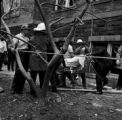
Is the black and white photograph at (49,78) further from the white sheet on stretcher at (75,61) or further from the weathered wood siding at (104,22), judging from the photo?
the weathered wood siding at (104,22)

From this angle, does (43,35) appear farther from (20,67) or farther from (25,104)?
(25,104)

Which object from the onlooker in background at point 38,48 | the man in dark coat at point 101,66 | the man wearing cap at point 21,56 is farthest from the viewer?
the man in dark coat at point 101,66

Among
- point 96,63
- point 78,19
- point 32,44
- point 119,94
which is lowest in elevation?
point 119,94

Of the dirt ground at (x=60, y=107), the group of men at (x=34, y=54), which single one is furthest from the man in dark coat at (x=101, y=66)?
the group of men at (x=34, y=54)

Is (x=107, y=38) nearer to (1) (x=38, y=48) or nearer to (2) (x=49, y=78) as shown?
(1) (x=38, y=48)

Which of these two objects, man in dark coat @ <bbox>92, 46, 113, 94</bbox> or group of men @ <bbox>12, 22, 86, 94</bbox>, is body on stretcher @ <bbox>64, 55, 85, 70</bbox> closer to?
man in dark coat @ <bbox>92, 46, 113, 94</bbox>

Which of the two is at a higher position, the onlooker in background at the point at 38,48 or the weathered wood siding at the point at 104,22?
the weathered wood siding at the point at 104,22

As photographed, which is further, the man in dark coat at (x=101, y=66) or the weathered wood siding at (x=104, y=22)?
the weathered wood siding at (x=104, y=22)

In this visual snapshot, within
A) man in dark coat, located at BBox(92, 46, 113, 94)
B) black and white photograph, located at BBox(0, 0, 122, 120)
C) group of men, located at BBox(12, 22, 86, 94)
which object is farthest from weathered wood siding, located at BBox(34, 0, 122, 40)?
group of men, located at BBox(12, 22, 86, 94)

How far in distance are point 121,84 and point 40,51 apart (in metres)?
3.38

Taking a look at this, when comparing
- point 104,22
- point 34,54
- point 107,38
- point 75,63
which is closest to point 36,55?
point 34,54

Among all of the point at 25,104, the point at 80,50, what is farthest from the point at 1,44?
the point at 25,104

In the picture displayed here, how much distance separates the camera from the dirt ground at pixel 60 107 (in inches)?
163

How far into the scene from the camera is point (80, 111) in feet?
14.6
